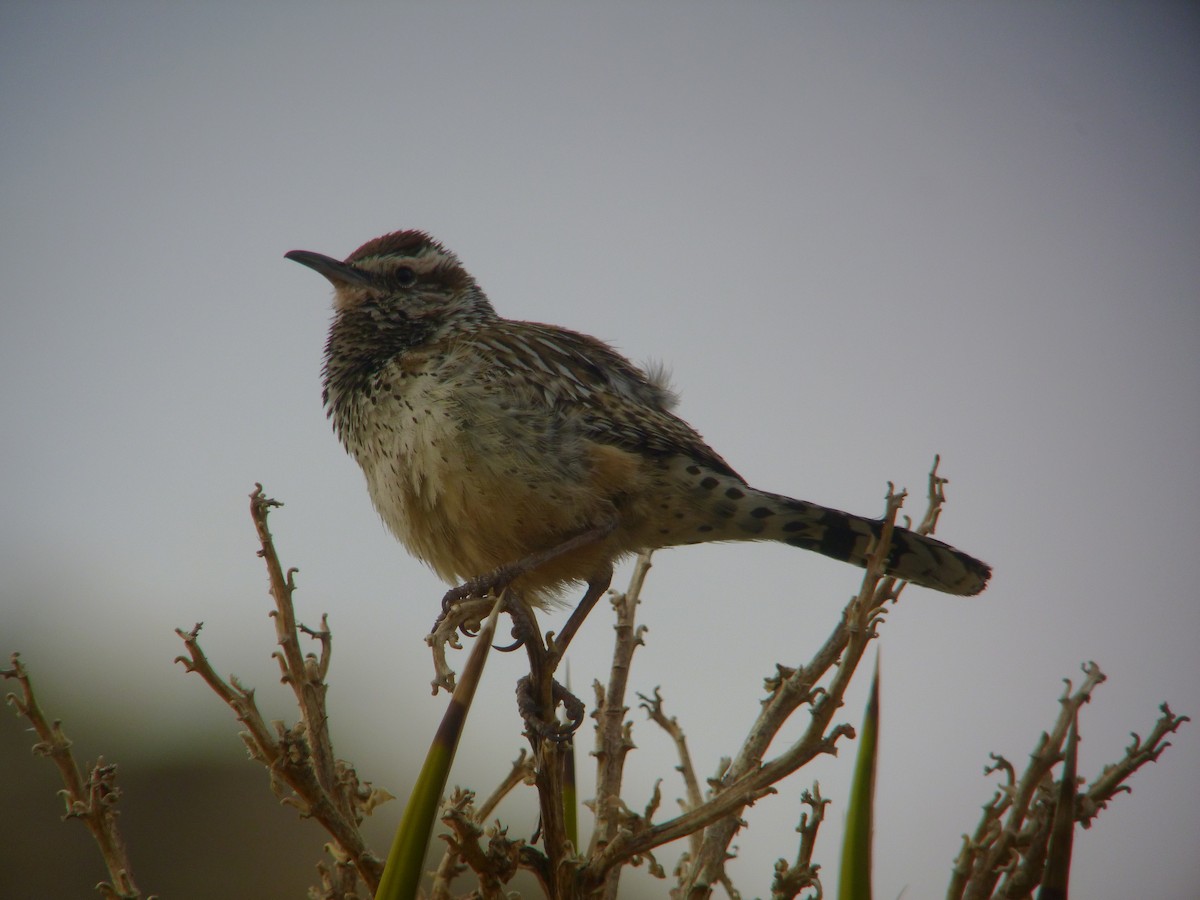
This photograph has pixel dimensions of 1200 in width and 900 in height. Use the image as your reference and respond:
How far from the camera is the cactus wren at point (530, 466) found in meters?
2.82

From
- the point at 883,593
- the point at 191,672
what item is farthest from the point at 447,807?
the point at 883,593

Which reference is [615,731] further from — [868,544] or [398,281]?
[398,281]

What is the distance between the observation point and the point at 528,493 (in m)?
2.81

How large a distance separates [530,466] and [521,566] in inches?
11.3

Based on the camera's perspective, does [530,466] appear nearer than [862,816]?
No

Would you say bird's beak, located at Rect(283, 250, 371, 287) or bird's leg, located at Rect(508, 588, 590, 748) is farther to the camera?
bird's beak, located at Rect(283, 250, 371, 287)

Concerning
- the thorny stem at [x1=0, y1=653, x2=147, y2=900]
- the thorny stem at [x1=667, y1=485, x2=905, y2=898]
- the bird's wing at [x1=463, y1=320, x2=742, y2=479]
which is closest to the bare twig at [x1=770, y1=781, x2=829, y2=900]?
the thorny stem at [x1=667, y1=485, x2=905, y2=898]

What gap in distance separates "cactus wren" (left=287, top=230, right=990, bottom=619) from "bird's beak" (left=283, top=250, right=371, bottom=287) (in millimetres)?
82

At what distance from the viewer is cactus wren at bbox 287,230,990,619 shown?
2818 mm

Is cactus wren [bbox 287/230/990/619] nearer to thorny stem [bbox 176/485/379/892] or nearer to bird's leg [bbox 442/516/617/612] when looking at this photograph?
bird's leg [bbox 442/516/617/612]

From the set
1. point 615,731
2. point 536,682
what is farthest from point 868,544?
point 536,682

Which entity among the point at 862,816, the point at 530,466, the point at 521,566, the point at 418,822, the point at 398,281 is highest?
the point at 398,281

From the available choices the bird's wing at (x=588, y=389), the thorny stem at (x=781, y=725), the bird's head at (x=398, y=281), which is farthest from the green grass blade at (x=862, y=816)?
the bird's head at (x=398, y=281)

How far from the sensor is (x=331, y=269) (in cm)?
354
